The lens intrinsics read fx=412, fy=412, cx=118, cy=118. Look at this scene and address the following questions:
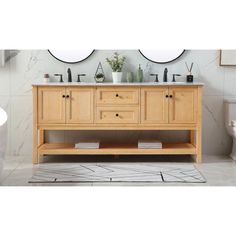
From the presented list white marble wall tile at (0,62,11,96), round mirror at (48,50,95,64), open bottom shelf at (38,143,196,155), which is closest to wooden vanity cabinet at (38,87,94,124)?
open bottom shelf at (38,143,196,155)

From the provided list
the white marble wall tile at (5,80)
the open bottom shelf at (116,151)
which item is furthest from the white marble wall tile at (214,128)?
the white marble wall tile at (5,80)

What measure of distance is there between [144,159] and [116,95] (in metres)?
0.65

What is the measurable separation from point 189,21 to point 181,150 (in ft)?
10.3

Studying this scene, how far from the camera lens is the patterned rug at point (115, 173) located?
2.87 m

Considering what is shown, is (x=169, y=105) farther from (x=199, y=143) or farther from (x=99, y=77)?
(x=99, y=77)

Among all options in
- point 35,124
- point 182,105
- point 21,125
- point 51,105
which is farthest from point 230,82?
point 21,125

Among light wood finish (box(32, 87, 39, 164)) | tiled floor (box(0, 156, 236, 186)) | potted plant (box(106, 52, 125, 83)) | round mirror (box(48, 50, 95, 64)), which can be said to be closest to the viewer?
tiled floor (box(0, 156, 236, 186))

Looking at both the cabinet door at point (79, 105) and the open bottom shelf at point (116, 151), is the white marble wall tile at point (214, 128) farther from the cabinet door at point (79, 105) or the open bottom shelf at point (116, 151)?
the cabinet door at point (79, 105)

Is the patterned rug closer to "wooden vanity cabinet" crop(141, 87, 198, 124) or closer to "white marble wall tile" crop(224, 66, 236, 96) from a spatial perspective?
"wooden vanity cabinet" crop(141, 87, 198, 124)

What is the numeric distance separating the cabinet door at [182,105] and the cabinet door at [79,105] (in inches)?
26.5

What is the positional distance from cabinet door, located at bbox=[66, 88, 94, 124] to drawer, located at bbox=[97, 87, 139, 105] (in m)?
0.09

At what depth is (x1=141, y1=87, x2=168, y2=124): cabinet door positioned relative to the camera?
11.3 ft
